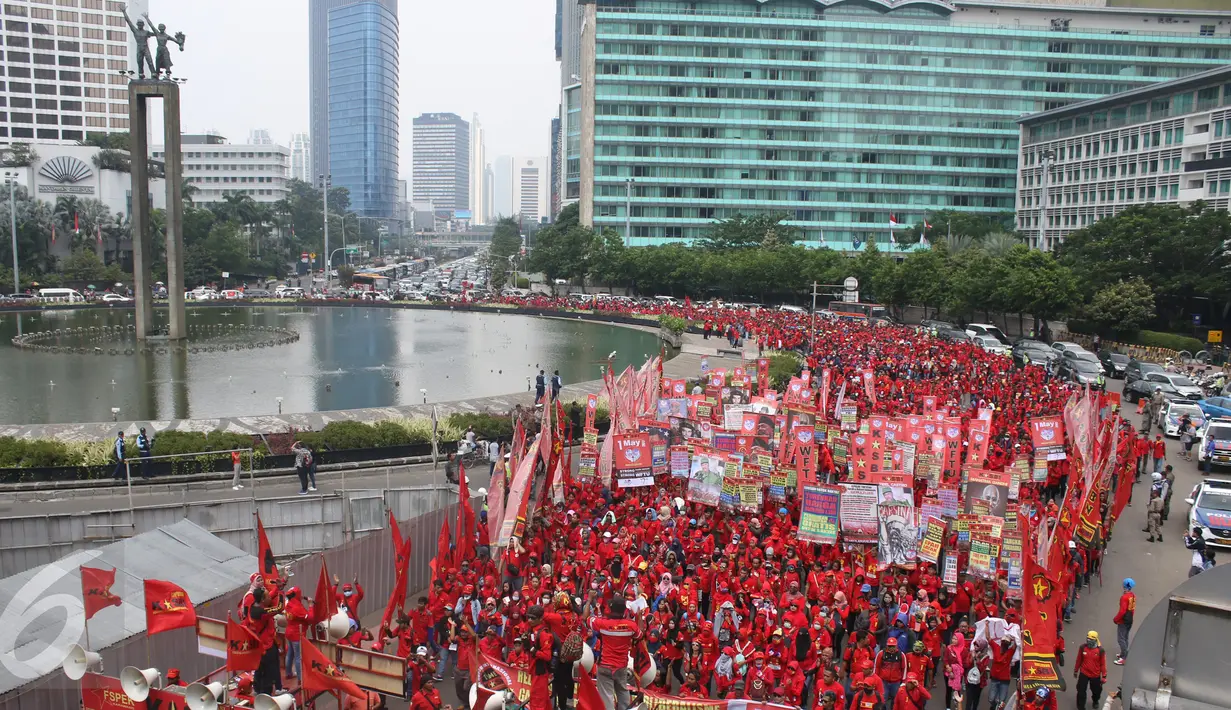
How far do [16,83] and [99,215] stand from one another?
33.1m

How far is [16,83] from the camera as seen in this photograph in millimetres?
106562

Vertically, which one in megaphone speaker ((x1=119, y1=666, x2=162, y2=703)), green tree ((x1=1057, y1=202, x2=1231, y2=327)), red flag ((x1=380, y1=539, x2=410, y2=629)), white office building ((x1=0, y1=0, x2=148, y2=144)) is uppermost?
white office building ((x1=0, y1=0, x2=148, y2=144))

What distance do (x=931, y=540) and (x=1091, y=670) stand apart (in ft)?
8.76

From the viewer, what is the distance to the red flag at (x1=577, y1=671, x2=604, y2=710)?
8180 millimetres

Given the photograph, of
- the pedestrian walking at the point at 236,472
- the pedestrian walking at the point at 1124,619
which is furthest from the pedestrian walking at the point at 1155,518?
the pedestrian walking at the point at 236,472

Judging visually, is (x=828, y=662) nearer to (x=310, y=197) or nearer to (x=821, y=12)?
(x=821, y=12)

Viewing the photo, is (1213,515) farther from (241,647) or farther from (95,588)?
(95,588)

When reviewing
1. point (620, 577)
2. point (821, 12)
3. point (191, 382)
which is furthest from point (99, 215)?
point (620, 577)

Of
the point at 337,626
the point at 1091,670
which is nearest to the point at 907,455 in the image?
the point at 1091,670

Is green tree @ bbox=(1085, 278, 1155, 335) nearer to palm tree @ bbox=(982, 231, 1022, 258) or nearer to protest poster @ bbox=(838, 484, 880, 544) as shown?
palm tree @ bbox=(982, 231, 1022, 258)

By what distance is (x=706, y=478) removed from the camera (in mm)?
14961

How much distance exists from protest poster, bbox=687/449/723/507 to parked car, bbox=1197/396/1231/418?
18.1m

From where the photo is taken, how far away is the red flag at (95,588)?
29.3 feet

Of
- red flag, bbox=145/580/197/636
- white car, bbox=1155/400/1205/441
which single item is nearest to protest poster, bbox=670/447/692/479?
red flag, bbox=145/580/197/636
